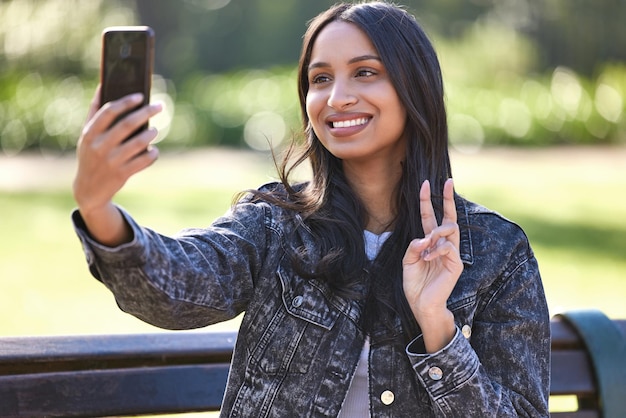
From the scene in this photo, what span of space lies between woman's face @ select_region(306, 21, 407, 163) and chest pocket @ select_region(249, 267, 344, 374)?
394 millimetres

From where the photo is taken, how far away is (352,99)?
2689mm

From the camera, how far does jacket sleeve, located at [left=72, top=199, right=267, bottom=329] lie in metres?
2.06

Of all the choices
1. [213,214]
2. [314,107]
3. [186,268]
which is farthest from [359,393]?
[213,214]

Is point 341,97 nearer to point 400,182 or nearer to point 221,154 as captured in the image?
point 400,182

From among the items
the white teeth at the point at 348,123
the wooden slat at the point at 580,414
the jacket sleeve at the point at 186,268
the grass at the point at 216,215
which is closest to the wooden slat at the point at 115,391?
the jacket sleeve at the point at 186,268

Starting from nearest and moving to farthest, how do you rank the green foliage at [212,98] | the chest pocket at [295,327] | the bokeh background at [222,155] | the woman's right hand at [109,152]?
the woman's right hand at [109,152] → the chest pocket at [295,327] → the bokeh background at [222,155] → the green foliage at [212,98]

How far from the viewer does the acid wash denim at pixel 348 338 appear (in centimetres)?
252

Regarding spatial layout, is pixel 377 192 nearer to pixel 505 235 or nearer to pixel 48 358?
pixel 505 235

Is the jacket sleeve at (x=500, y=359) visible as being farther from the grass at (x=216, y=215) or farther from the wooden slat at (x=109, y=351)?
the grass at (x=216, y=215)

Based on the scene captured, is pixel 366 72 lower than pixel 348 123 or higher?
higher

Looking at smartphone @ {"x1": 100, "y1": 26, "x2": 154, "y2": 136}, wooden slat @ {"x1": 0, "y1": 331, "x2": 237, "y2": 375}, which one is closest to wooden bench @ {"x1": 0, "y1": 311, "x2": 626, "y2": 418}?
wooden slat @ {"x1": 0, "y1": 331, "x2": 237, "y2": 375}

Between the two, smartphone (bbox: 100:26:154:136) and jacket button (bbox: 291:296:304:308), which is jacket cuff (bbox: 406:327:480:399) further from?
smartphone (bbox: 100:26:154:136)

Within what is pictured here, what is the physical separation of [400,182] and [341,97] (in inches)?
13.7

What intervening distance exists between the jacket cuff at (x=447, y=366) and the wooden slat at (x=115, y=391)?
79 cm
